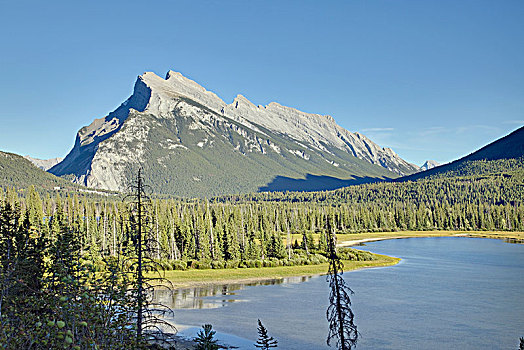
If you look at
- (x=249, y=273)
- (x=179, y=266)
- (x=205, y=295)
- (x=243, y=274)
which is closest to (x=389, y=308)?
(x=205, y=295)

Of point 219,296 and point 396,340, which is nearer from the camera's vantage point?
point 396,340

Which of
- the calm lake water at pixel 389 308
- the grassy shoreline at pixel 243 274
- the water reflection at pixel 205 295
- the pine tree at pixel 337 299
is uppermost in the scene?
the pine tree at pixel 337 299

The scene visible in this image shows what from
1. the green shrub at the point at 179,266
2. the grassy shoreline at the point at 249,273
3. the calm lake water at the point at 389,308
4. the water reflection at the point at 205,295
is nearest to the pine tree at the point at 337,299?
the calm lake water at the point at 389,308

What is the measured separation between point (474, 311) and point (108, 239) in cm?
7831

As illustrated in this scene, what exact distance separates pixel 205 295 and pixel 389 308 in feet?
75.4

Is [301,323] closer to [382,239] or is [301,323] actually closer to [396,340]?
[396,340]

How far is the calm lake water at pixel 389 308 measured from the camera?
35.6m

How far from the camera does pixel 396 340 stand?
35.0m

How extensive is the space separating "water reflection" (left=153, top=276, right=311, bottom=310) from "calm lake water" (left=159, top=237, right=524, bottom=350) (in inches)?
5.0

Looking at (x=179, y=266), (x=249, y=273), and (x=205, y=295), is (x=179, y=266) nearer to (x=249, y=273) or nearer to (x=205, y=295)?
(x=249, y=273)

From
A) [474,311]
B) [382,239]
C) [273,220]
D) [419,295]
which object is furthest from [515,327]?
[273,220]

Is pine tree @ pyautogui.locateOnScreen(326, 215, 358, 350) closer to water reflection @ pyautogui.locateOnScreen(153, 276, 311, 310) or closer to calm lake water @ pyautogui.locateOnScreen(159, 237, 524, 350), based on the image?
calm lake water @ pyautogui.locateOnScreen(159, 237, 524, 350)

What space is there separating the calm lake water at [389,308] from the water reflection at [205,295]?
0.13 meters

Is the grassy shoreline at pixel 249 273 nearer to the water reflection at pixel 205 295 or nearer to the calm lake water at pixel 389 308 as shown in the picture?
the water reflection at pixel 205 295
